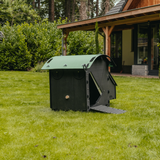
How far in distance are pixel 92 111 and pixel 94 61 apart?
0.99 m

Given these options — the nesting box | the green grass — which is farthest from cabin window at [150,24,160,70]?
the nesting box

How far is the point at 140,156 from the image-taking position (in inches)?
106

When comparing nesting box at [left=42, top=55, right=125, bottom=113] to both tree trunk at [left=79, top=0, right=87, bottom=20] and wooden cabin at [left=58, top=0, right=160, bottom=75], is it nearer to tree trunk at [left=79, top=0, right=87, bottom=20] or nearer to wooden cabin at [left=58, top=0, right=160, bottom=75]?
wooden cabin at [left=58, top=0, right=160, bottom=75]

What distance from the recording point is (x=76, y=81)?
15.1ft

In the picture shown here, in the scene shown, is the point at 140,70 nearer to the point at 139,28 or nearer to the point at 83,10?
the point at 139,28

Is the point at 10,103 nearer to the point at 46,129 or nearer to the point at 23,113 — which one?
the point at 23,113

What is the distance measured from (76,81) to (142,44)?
8964mm

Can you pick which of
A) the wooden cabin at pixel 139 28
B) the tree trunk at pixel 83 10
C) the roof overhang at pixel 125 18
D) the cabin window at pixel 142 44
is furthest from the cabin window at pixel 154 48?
the tree trunk at pixel 83 10

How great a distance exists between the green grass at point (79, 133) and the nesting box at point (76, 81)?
0.65 feet

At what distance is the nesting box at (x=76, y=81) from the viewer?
4.54m

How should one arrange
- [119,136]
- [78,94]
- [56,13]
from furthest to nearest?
[56,13]
[78,94]
[119,136]

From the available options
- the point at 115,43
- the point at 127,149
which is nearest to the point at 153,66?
the point at 115,43

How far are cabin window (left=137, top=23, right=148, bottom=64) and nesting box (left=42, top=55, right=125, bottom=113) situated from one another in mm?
8157

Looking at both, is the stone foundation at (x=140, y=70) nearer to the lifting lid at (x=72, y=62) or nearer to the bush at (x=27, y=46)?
the bush at (x=27, y=46)
